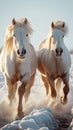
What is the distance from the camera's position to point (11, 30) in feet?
28.1

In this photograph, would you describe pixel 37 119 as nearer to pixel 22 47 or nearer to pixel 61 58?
pixel 22 47

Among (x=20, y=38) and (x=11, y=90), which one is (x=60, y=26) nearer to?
(x=20, y=38)

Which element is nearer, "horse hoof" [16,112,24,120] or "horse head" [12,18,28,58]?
"horse head" [12,18,28,58]

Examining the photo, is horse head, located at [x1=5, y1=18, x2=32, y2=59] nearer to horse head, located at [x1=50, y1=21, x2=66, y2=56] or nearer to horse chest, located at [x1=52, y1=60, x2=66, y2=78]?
horse head, located at [x1=50, y1=21, x2=66, y2=56]

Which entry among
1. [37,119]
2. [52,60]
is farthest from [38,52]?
[37,119]

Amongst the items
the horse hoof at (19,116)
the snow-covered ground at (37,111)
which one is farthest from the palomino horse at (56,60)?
the horse hoof at (19,116)

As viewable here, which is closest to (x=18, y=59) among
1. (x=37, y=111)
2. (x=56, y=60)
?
(x=56, y=60)

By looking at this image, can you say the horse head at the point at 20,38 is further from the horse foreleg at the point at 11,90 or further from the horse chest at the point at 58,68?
the horse chest at the point at 58,68

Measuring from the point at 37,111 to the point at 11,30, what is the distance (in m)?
2.56

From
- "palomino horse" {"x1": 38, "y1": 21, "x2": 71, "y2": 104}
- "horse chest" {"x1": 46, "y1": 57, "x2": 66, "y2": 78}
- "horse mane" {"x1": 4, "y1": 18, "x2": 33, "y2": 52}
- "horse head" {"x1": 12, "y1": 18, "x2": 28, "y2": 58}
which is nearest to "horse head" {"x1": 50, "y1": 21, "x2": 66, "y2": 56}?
"palomino horse" {"x1": 38, "y1": 21, "x2": 71, "y2": 104}

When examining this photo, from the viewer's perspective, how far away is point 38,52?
10.1 metres

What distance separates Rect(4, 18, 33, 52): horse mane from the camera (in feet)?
27.9

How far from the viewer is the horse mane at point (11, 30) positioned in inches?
335

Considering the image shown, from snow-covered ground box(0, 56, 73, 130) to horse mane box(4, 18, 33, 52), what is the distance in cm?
147
